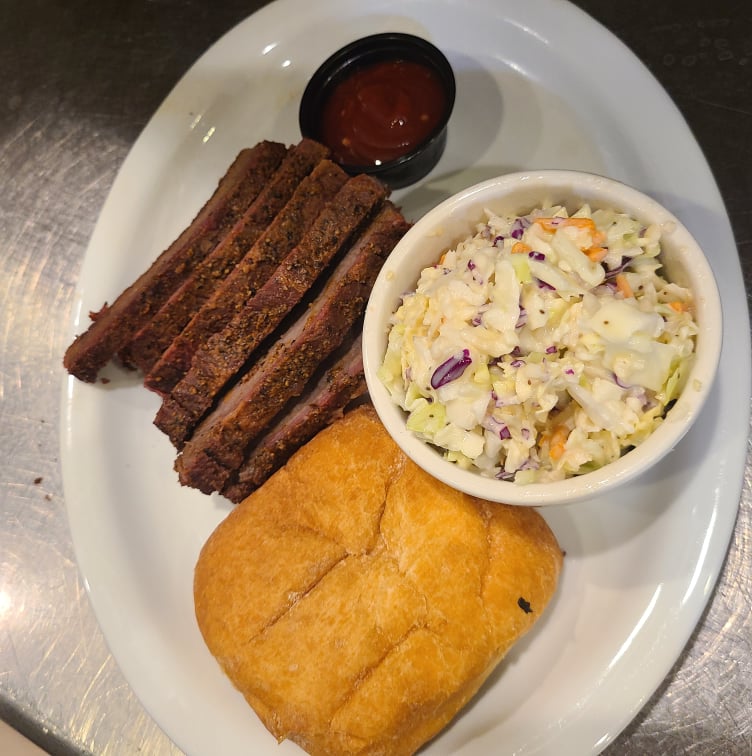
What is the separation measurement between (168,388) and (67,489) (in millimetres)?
584

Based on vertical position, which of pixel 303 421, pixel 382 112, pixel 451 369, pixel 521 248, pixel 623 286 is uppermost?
pixel 382 112

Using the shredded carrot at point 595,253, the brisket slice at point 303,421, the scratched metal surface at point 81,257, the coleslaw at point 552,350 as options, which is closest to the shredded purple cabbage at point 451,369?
the coleslaw at point 552,350

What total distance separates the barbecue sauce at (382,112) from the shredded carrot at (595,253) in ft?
3.10

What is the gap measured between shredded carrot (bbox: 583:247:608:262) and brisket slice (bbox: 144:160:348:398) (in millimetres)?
1023

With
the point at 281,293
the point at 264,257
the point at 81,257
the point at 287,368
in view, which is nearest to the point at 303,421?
the point at 287,368

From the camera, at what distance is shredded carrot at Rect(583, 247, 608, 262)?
1850mm

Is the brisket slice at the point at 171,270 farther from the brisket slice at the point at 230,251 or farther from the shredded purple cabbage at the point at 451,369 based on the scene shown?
the shredded purple cabbage at the point at 451,369

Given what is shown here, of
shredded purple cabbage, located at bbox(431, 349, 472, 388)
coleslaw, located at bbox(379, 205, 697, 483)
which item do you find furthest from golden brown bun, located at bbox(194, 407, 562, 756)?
shredded purple cabbage, located at bbox(431, 349, 472, 388)

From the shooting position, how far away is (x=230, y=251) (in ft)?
8.26

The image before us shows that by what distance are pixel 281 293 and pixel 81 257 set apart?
174 cm

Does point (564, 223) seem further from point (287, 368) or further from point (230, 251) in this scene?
point (230, 251)

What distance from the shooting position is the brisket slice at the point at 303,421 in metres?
2.39

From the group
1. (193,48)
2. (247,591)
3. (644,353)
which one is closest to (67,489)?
(247,591)

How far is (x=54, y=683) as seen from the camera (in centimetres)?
Result: 306
